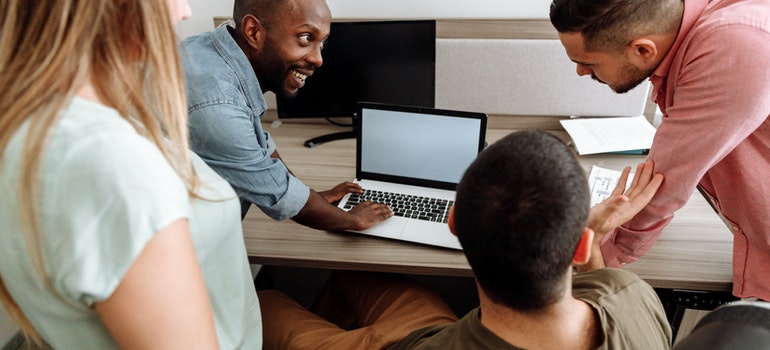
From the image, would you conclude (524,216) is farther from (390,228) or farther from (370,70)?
(370,70)

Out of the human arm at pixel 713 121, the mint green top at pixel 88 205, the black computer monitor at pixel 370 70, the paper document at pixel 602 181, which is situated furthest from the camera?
the black computer monitor at pixel 370 70

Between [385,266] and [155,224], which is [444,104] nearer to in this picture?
[385,266]

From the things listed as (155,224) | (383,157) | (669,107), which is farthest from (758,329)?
(383,157)

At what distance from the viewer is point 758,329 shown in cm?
32

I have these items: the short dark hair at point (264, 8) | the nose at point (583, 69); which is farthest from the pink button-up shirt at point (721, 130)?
the short dark hair at point (264, 8)

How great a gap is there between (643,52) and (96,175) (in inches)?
37.1

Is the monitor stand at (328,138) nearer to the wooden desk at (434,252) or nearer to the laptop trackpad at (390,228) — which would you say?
the wooden desk at (434,252)

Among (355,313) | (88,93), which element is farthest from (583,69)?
(88,93)

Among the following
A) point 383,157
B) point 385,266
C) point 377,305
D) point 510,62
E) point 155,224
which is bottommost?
point 377,305

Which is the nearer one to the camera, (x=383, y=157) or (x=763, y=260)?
(x=763, y=260)

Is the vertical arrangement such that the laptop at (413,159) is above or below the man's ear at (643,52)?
below

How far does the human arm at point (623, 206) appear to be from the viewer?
1.04 meters

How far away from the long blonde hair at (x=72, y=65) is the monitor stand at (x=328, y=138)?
3.53 ft

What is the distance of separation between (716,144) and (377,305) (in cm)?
76
